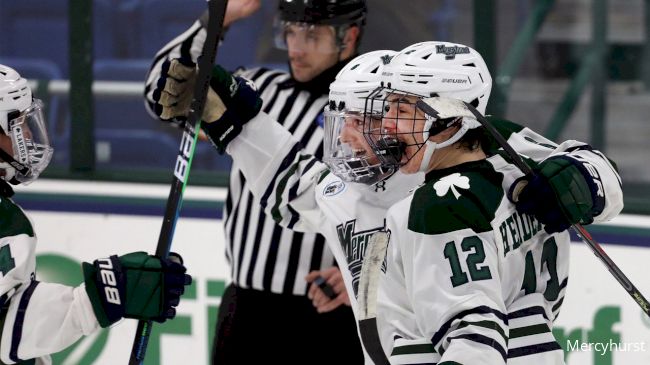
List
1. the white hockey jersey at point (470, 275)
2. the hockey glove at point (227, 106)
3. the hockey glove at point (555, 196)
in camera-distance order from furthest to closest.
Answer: the hockey glove at point (227, 106)
the hockey glove at point (555, 196)
the white hockey jersey at point (470, 275)

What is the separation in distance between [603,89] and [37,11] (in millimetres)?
2017

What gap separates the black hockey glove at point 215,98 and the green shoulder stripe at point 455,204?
0.62 m

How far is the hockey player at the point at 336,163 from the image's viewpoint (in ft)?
7.72

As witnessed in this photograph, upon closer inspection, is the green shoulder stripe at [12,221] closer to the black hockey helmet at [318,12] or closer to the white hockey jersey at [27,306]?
the white hockey jersey at [27,306]

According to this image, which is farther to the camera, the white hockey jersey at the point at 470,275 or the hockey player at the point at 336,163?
the hockey player at the point at 336,163

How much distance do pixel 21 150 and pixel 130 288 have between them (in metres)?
0.35

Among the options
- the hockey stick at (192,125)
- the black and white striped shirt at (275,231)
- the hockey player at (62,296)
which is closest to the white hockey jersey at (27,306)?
the hockey player at (62,296)

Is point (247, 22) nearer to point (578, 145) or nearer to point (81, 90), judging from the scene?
point (81, 90)

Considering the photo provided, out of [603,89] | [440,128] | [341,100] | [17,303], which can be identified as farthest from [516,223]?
[603,89]

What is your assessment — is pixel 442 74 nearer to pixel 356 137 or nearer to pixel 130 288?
pixel 356 137

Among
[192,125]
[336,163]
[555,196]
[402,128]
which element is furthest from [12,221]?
[555,196]

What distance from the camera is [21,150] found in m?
2.48

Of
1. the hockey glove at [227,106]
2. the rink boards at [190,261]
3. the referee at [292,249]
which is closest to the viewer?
the hockey glove at [227,106]

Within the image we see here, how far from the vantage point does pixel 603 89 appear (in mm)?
3836
